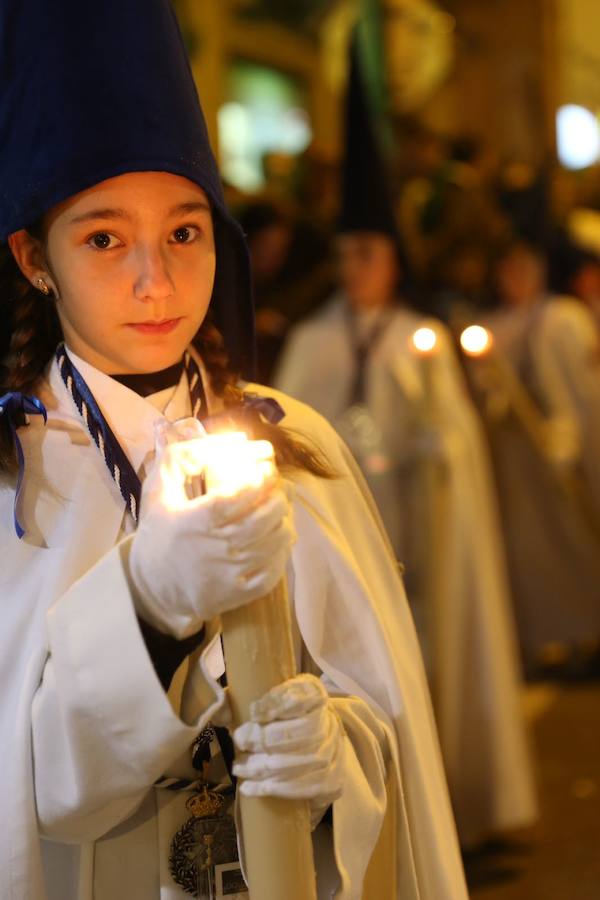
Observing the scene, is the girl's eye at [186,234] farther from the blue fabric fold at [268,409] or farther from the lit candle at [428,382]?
the lit candle at [428,382]

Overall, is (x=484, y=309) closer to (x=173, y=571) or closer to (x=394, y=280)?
(x=394, y=280)

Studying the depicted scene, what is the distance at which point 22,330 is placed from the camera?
1.69 metres

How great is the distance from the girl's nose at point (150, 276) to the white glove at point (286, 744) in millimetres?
457

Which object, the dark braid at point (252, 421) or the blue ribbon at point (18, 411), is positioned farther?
Result: the dark braid at point (252, 421)

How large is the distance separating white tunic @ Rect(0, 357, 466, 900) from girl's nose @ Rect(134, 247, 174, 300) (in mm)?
130

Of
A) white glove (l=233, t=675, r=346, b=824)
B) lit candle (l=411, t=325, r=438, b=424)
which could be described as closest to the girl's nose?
white glove (l=233, t=675, r=346, b=824)

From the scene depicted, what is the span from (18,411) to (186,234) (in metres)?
0.28

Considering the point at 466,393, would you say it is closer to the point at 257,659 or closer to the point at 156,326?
the point at 156,326

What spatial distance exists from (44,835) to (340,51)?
25.8 feet

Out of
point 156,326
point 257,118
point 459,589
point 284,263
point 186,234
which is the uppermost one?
point 257,118

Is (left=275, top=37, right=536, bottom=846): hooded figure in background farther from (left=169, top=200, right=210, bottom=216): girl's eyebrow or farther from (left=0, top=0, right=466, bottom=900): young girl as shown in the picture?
(left=169, top=200, right=210, bottom=216): girl's eyebrow

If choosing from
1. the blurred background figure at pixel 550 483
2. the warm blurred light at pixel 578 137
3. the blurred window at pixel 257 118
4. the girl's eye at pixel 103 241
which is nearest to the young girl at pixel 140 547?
the girl's eye at pixel 103 241

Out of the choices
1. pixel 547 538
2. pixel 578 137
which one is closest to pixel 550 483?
pixel 547 538

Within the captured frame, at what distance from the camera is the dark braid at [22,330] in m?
1.68
